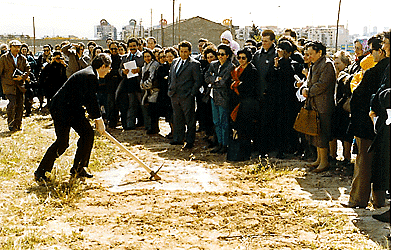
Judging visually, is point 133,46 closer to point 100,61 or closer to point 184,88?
point 184,88

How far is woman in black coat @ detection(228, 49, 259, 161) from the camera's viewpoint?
324 inches

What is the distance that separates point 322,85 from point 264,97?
149 cm

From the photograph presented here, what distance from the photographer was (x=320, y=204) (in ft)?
20.2

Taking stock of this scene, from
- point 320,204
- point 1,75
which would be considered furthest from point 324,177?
point 1,75

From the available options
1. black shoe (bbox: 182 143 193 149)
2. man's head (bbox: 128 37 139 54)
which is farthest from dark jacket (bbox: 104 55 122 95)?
black shoe (bbox: 182 143 193 149)

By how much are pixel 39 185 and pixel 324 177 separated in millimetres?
3886

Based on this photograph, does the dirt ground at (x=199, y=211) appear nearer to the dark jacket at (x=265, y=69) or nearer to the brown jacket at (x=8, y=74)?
the dark jacket at (x=265, y=69)

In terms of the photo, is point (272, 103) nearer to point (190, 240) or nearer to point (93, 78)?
point (93, 78)

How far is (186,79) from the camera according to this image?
9.82 m

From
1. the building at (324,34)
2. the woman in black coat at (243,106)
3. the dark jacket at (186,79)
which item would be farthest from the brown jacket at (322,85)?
the building at (324,34)

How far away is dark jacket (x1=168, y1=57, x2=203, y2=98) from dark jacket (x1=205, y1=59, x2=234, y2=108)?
1.99ft

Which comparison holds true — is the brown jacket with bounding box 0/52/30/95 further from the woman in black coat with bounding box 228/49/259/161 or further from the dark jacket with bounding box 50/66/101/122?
the woman in black coat with bounding box 228/49/259/161

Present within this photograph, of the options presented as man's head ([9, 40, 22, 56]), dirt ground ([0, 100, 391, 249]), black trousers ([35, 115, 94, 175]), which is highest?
man's head ([9, 40, 22, 56])

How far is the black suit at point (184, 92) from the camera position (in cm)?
977
